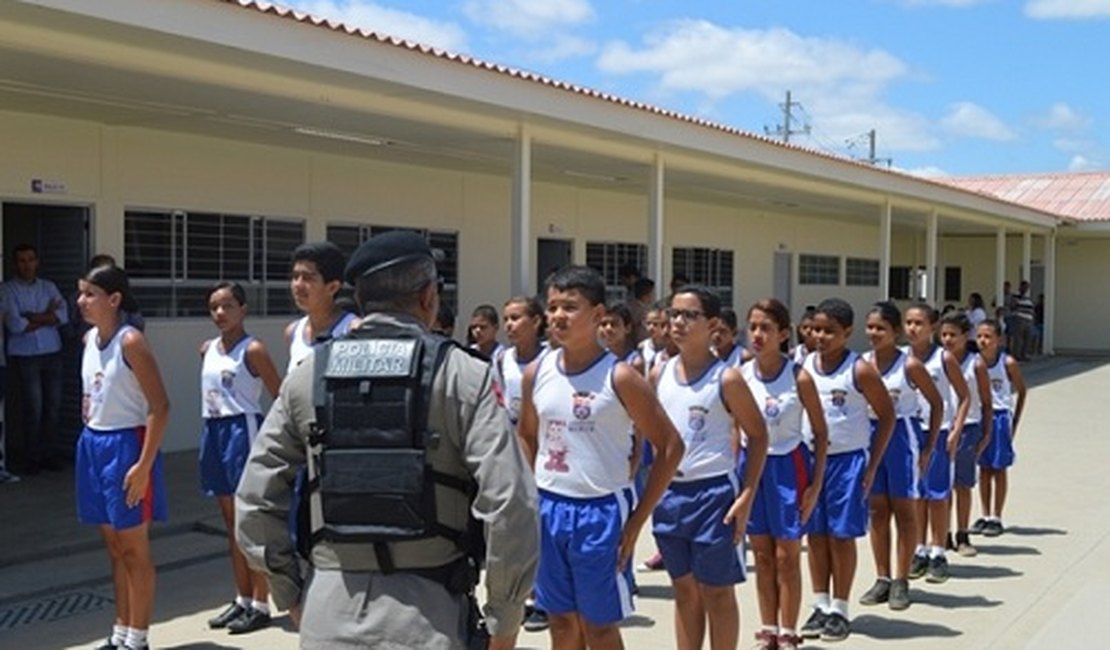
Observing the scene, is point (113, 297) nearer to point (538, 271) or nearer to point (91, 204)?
point (91, 204)

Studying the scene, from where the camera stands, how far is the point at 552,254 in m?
17.4

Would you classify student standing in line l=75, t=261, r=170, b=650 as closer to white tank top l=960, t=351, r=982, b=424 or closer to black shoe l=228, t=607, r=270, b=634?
black shoe l=228, t=607, r=270, b=634

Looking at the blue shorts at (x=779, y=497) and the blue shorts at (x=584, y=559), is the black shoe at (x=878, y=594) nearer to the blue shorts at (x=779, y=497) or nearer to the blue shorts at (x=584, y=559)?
the blue shorts at (x=779, y=497)

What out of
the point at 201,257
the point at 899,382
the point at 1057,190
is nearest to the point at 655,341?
the point at 899,382

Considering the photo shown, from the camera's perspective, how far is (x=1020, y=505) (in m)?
9.73

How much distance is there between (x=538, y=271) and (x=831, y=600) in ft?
38.0

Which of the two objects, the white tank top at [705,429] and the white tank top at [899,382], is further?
the white tank top at [899,382]

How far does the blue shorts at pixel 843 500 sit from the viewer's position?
568 cm

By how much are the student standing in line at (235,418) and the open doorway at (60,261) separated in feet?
16.9

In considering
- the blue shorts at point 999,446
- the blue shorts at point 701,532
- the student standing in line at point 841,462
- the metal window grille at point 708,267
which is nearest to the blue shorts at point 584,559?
the blue shorts at point 701,532

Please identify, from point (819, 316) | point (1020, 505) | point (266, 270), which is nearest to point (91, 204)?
point (266, 270)

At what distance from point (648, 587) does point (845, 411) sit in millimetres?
1804

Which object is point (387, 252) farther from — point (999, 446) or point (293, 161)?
point (293, 161)

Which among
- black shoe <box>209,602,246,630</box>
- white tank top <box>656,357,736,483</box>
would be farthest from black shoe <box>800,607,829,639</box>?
black shoe <box>209,602,246,630</box>
